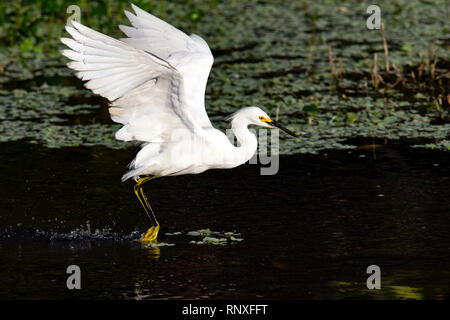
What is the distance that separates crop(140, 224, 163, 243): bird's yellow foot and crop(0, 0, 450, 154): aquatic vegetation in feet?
7.29

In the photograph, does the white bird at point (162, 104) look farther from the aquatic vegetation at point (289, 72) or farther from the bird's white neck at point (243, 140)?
the aquatic vegetation at point (289, 72)

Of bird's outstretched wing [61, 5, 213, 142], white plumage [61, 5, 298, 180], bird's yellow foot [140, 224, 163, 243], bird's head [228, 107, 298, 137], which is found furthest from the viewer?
bird's head [228, 107, 298, 137]

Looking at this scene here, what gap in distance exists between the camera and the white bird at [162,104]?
578 centimetres

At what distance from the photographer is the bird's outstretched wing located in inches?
221

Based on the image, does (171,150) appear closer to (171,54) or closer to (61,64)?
(171,54)

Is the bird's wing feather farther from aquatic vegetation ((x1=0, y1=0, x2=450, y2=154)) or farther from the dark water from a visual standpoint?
aquatic vegetation ((x1=0, y1=0, x2=450, y2=154))

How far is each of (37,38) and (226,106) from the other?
296cm

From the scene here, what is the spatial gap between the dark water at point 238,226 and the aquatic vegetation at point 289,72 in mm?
578

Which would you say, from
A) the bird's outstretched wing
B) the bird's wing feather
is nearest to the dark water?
the bird's outstretched wing

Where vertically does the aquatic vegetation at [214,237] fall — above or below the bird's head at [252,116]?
below

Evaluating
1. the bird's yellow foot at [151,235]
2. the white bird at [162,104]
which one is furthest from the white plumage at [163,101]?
the bird's yellow foot at [151,235]

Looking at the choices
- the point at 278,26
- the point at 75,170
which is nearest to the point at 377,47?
the point at 278,26

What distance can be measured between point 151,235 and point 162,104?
0.88 m

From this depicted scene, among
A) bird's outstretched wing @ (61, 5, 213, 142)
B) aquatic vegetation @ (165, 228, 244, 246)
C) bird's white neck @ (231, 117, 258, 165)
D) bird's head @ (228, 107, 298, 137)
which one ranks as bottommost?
aquatic vegetation @ (165, 228, 244, 246)
